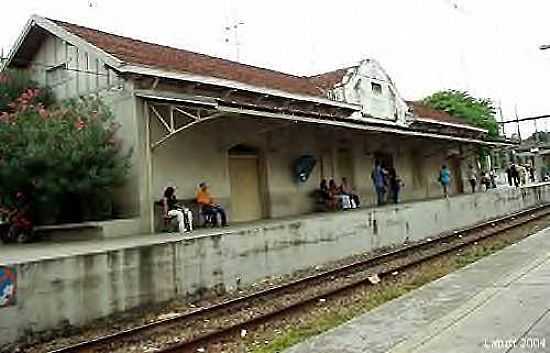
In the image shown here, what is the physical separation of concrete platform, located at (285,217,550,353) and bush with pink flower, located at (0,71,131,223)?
780 cm

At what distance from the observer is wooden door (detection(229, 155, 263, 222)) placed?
1670 cm

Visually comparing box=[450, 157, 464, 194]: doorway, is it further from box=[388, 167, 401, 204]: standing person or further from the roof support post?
the roof support post

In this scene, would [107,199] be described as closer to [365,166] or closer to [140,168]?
[140,168]

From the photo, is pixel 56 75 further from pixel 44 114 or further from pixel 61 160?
pixel 61 160

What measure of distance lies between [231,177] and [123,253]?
754 cm

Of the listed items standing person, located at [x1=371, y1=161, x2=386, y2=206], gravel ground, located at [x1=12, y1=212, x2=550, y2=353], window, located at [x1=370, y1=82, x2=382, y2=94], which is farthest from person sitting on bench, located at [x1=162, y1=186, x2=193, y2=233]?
window, located at [x1=370, y1=82, x2=382, y2=94]

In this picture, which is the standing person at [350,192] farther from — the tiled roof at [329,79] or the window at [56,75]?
the window at [56,75]

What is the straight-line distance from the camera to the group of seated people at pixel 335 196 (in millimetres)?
19242

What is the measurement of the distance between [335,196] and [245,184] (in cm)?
367

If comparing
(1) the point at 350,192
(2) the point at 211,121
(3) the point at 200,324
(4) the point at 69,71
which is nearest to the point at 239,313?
(3) the point at 200,324

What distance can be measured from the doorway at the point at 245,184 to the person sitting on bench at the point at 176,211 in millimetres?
2788

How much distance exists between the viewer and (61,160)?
12562mm

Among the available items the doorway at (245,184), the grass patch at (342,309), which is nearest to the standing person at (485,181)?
the doorway at (245,184)

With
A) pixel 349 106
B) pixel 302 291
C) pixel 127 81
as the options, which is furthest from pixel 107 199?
pixel 349 106
